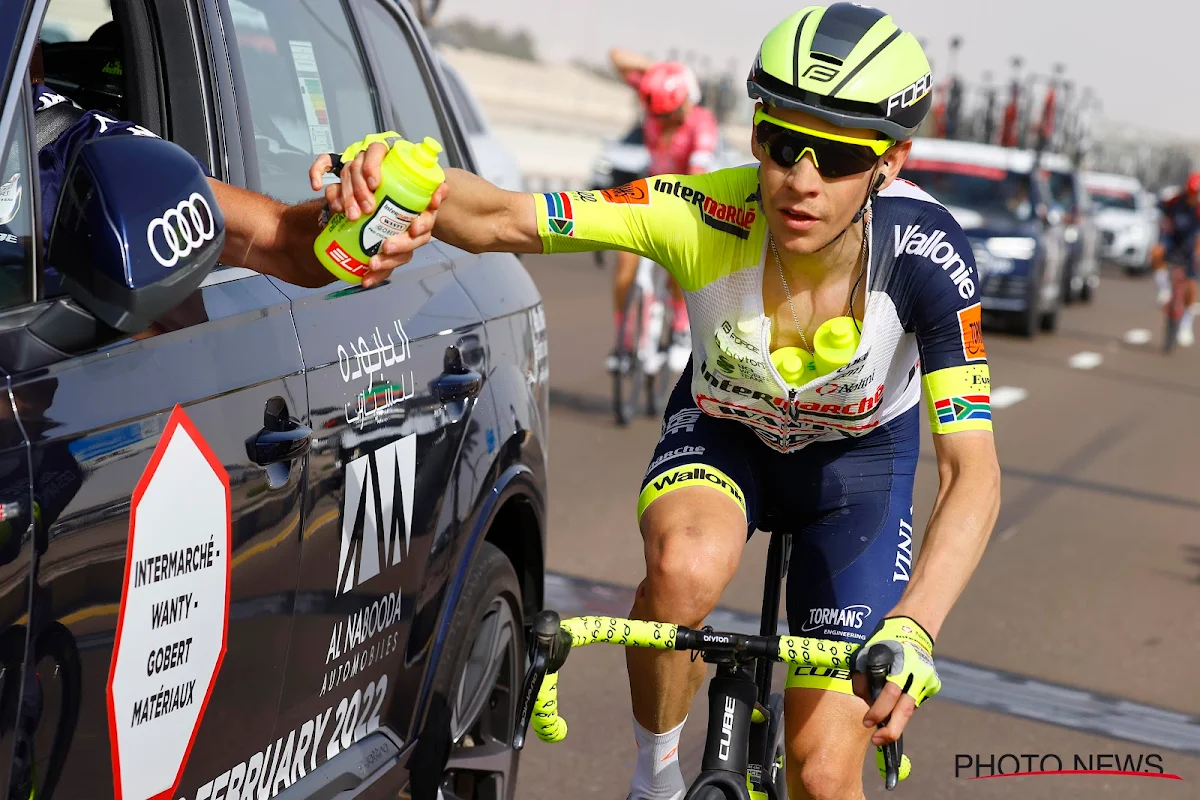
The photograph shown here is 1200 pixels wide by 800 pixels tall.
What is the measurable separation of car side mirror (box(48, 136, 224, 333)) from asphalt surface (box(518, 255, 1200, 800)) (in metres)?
2.24

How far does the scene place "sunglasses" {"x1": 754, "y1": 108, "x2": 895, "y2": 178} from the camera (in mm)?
3191

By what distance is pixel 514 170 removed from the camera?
1463 centimetres

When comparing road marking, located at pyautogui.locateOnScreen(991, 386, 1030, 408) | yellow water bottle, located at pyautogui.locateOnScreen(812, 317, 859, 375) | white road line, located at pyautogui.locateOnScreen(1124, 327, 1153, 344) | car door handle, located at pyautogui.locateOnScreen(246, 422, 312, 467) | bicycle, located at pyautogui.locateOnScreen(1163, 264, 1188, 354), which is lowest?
white road line, located at pyautogui.locateOnScreen(1124, 327, 1153, 344)

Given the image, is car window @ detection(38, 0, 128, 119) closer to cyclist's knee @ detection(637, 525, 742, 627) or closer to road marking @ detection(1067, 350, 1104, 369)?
cyclist's knee @ detection(637, 525, 742, 627)

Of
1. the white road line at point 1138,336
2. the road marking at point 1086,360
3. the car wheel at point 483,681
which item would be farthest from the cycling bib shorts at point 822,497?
the white road line at point 1138,336

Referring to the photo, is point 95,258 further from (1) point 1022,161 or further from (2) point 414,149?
(1) point 1022,161

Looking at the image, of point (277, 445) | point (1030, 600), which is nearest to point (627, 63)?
point (1030, 600)

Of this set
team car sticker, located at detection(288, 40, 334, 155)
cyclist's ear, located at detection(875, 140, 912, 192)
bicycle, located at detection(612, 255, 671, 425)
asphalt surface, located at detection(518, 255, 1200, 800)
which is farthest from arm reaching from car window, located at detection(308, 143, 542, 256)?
bicycle, located at detection(612, 255, 671, 425)

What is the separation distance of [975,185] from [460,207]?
1814cm

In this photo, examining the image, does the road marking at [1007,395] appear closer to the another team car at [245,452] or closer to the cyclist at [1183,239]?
the cyclist at [1183,239]

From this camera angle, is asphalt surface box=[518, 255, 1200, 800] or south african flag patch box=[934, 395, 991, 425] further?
asphalt surface box=[518, 255, 1200, 800]

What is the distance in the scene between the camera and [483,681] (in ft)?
12.8

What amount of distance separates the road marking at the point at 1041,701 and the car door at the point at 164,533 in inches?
135

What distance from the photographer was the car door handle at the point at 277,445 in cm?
272
